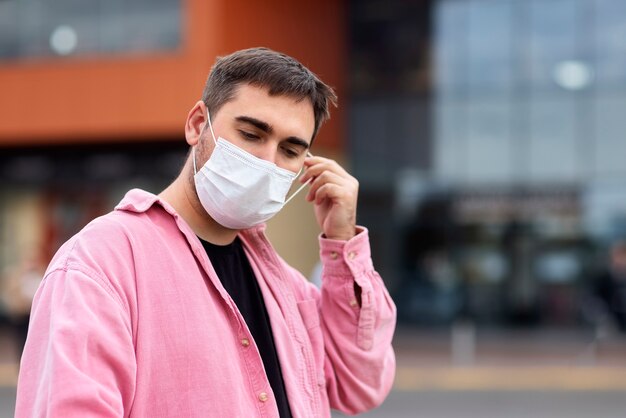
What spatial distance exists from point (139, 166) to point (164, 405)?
1724 centimetres

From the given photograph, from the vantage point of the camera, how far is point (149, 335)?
1.84 metres

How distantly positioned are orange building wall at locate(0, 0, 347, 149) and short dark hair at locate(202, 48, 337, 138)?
1400cm

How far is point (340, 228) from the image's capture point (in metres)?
2.54

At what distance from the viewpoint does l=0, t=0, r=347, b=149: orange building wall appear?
53.0 ft

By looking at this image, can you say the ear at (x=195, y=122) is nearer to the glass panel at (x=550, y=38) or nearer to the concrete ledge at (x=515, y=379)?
the concrete ledge at (x=515, y=379)

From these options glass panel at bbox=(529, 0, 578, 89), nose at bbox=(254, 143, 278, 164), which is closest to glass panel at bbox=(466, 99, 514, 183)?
→ glass panel at bbox=(529, 0, 578, 89)

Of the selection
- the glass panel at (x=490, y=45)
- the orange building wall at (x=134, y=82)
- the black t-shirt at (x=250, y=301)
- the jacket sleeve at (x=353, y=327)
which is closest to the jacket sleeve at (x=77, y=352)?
the black t-shirt at (x=250, y=301)

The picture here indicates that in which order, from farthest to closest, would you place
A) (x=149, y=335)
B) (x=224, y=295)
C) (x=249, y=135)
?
(x=249, y=135) → (x=224, y=295) → (x=149, y=335)

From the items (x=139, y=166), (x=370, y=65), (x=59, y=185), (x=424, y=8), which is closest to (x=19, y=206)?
(x=59, y=185)

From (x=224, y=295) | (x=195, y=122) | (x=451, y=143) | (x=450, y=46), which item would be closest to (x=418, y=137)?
(x=451, y=143)

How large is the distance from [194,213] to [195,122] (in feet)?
0.79

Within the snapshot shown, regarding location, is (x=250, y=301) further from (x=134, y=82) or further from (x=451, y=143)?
(x=451, y=143)

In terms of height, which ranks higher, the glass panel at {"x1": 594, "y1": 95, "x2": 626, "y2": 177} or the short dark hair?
the short dark hair

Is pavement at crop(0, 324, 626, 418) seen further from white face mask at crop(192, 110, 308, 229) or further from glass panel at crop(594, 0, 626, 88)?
white face mask at crop(192, 110, 308, 229)
